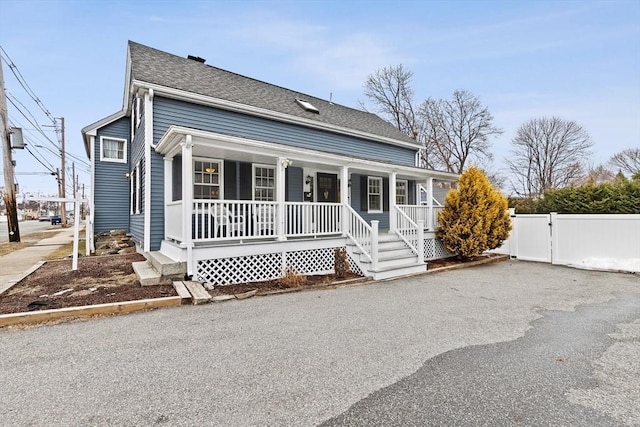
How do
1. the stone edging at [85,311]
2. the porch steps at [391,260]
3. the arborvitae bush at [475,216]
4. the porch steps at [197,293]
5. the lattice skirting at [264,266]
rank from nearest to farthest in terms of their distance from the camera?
the stone edging at [85,311] → the porch steps at [197,293] → the lattice skirting at [264,266] → the porch steps at [391,260] → the arborvitae bush at [475,216]

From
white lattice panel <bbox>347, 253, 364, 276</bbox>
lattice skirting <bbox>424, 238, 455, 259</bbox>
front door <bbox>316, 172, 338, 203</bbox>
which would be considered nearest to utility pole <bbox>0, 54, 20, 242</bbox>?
front door <bbox>316, 172, 338, 203</bbox>

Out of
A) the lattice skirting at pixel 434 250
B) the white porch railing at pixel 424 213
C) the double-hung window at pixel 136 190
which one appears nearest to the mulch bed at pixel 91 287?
the double-hung window at pixel 136 190

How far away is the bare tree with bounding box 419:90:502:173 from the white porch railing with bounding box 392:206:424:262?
23570 millimetres

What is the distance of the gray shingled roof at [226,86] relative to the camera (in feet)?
30.0

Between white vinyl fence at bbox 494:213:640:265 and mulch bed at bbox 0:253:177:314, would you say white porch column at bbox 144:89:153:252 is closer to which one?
mulch bed at bbox 0:253:177:314

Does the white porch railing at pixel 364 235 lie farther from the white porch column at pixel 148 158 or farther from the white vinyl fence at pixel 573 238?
the white vinyl fence at pixel 573 238

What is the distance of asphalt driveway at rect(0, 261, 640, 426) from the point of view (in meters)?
2.39

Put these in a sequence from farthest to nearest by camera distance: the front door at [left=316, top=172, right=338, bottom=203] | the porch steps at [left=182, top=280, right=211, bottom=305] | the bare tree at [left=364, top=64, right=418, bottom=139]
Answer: the bare tree at [left=364, top=64, right=418, bottom=139] → the front door at [left=316, top=172, right=338, bottom=203] → the porch steps at [left=182, top=280, right=211, bottom=305]

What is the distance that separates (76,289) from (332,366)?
17.4 ft

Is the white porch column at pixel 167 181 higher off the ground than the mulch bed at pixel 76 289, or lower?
higher

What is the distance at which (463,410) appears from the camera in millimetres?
2406

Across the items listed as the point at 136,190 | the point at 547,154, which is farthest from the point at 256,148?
the point at 547,154

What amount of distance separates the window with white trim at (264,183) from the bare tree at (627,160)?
3872 centimetres

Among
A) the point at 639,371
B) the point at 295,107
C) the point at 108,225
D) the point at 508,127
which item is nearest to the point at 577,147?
the point at 508,127
